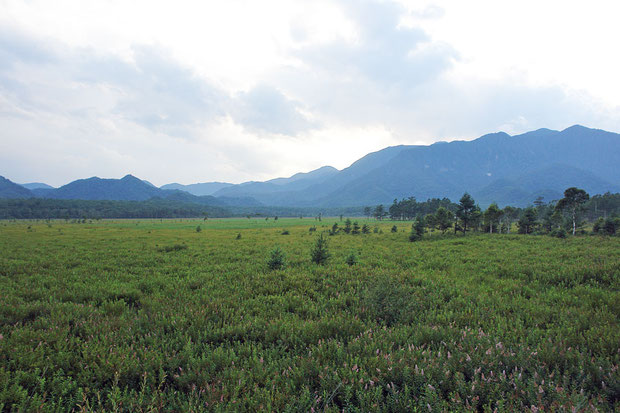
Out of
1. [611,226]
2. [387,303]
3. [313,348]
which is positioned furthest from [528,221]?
[313,348]

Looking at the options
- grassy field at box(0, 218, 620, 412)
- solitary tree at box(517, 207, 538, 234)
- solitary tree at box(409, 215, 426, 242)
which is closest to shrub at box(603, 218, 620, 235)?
solitary tree at box(517, 207, 538, 234)

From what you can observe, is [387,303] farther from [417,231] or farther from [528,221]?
[528,221]

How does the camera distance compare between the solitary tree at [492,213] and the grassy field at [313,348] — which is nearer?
the grassy field at [313,348]

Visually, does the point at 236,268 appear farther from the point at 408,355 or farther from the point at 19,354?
the point at 408,355

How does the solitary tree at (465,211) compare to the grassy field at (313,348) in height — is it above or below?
above

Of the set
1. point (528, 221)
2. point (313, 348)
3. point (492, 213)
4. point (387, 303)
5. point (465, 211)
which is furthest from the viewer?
point (528, 221)

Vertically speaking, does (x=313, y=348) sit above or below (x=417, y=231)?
above

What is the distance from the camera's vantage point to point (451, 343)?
4461mm

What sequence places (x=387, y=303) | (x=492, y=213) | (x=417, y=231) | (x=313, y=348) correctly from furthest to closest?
(x=492, y=213) → (x=417, y=231) → (x=387, y=303) → (x=313, y=348)

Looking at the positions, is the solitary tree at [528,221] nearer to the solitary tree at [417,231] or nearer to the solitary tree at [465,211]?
the solitary tree at [465,211]

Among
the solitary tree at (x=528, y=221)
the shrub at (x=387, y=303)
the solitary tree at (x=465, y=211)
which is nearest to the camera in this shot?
the shrub at (x=387, y=303)

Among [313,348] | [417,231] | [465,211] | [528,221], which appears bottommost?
[417,231]

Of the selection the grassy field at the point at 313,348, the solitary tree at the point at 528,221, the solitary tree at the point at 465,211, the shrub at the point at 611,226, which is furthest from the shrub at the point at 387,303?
the shrub at the point at 611,226

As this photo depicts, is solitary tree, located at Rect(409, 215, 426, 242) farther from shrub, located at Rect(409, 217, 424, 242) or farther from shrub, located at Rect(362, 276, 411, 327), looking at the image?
shrub, located at Rect(362, 276, 411, 327)
